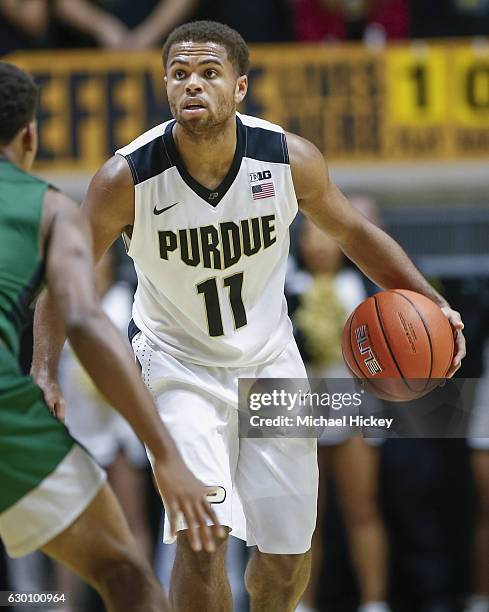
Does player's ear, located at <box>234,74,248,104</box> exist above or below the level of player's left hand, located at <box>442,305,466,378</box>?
above

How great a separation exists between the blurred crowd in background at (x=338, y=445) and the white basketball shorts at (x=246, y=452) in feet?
5.60

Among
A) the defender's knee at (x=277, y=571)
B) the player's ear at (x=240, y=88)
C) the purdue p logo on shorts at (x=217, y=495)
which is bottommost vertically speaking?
the defender's knee at (x=277, y=571)

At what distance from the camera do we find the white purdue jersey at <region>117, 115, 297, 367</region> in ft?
15.1

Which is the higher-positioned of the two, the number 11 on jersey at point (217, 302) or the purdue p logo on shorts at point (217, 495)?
the number 11 on jersey at point (217, 302)

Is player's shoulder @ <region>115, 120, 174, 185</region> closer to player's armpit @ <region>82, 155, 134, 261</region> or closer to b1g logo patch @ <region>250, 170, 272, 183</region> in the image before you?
player's armpit @ <region>82, 155, 134, 261</region>

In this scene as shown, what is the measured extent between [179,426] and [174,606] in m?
0.67

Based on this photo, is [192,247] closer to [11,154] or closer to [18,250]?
[11,154]

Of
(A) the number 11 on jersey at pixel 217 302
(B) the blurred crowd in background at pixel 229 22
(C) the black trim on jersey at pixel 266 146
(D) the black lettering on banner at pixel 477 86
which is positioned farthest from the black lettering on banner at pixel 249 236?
(B) the blurred crowd in background at pixel 229 22

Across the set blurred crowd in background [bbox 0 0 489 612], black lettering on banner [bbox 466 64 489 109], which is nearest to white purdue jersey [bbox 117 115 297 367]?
blurred crowd in background [bbox 0 0 489 612]

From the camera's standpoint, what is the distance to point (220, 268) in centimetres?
466

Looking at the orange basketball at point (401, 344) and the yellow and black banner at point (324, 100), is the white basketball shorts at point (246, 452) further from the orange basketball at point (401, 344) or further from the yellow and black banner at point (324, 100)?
the yellow and black banner at point (324, 100)

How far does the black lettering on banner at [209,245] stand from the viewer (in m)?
4.62

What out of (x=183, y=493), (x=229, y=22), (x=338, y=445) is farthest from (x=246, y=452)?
(x=229, y=22)

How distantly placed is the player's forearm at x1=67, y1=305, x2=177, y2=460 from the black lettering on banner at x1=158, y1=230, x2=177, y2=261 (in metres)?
1.28
